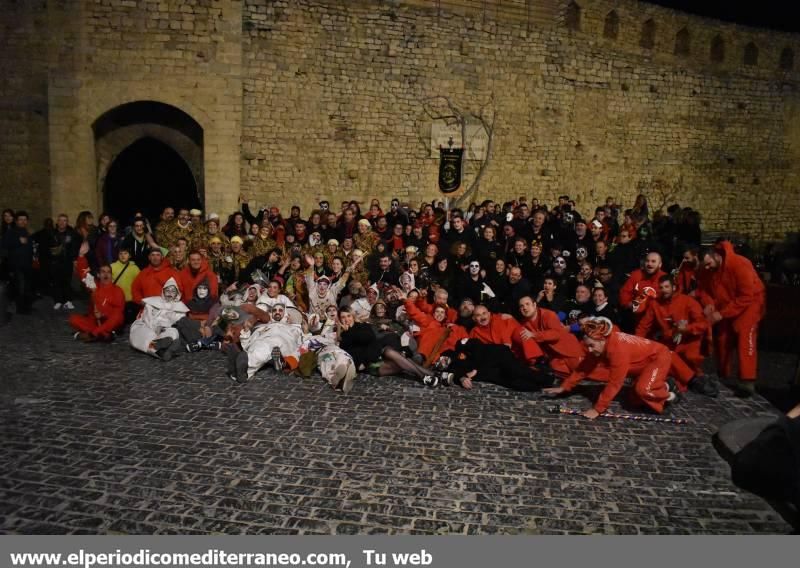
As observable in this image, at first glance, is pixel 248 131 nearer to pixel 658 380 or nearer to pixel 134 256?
pixel 134 256

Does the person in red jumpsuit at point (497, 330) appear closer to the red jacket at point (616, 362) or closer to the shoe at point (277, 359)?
the red jacket at point (616, 362)

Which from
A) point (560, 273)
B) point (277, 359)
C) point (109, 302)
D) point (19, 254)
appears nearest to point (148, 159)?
point (19, 254)

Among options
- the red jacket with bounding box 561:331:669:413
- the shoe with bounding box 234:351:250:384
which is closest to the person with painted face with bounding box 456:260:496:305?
the red jacket with bounding box 561:331:669:413

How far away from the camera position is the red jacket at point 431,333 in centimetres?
703

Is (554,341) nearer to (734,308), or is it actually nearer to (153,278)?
(734,308)

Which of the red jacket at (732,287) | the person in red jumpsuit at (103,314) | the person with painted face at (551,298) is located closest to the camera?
the red jacket at (732,287)

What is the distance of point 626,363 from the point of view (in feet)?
18.0

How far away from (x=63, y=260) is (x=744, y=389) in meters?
10.1

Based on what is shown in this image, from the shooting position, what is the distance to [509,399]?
6020 mm

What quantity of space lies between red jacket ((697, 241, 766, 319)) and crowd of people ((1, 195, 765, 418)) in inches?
0.8

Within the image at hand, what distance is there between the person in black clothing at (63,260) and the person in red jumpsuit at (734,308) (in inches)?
380

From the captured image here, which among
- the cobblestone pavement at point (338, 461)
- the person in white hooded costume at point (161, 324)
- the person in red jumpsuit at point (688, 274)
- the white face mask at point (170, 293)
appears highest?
the person in red jumpsuit at point (688, 274)

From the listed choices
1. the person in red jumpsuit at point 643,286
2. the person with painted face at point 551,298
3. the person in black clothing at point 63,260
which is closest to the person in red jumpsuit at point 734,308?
the person in red jumpsuit at point 643,286

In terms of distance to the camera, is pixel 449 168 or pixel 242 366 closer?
pixel 242 366
